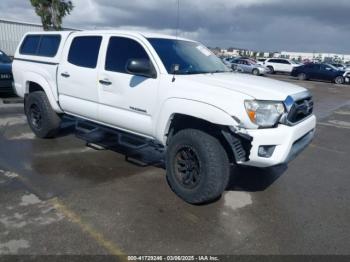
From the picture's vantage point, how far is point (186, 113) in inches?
147

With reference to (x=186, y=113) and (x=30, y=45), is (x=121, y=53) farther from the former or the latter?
(x=30, y=45)

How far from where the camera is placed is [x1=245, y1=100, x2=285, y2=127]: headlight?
3432 mm

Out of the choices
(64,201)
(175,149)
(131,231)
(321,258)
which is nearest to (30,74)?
(64,201)

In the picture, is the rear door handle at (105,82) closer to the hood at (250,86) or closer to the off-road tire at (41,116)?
the hood at (250,86)

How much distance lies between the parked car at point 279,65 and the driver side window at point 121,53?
99.8ft

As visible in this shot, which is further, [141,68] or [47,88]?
[47,88]

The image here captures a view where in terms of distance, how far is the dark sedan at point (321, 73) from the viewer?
86.8ft

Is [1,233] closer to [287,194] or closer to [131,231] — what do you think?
[131,231]

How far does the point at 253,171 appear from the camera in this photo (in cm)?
511

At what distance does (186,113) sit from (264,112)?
86 cm

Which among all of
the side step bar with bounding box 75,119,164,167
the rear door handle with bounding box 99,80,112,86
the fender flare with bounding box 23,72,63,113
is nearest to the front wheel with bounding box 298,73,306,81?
the side step bar with bounding box 75,119,164,167

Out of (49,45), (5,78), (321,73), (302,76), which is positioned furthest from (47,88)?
(302,76)

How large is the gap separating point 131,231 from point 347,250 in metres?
2.10

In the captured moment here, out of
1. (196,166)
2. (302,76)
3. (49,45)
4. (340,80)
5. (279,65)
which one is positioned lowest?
(340,80)
